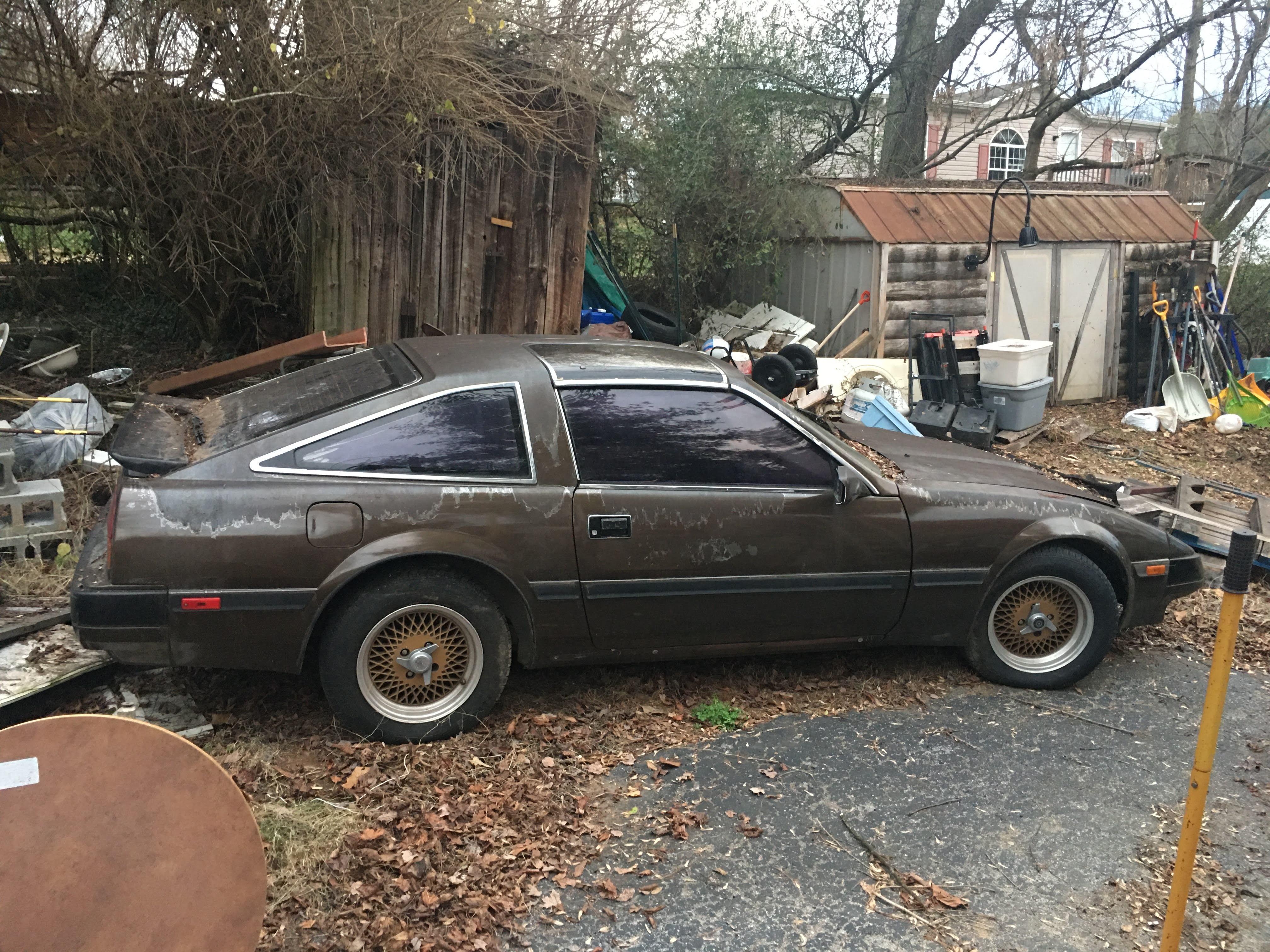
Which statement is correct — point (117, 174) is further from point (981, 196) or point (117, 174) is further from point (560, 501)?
point (981, 196)

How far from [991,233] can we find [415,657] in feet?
31.9

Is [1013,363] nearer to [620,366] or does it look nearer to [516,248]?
[516,248]

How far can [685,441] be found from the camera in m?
4.11

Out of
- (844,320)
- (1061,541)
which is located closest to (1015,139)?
(844,320)

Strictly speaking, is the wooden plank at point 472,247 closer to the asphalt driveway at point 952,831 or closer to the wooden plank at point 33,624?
the wooden plank at point 33,624

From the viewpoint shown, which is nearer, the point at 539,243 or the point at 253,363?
the point at 253,363

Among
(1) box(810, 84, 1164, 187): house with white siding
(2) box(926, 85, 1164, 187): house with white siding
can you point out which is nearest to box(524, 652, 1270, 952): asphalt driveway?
(1) box(810, 84, 1164, 187): house with white siding

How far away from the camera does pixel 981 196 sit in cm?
1223

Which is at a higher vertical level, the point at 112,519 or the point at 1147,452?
the point at 112,519

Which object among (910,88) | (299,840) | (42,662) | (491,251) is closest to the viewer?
(299,840)

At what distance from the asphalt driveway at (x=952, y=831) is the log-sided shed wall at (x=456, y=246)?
4922mm

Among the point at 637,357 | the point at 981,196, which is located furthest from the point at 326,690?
the point at 981,196

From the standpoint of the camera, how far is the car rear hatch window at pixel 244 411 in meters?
3.67

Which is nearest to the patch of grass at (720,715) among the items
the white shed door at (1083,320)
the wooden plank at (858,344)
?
the wooden plank at (858,344)
